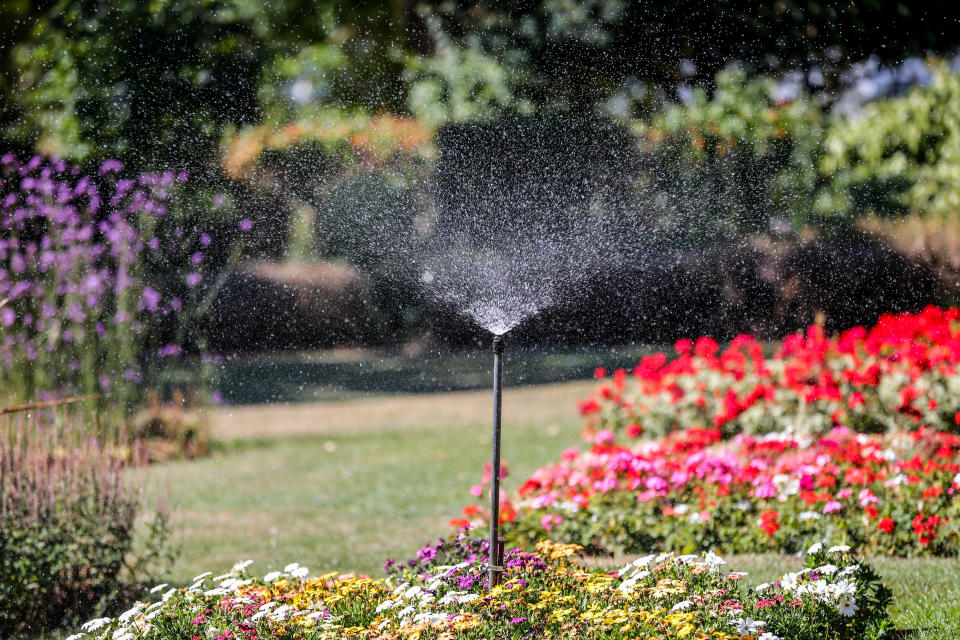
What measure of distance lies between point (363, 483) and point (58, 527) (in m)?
3.91

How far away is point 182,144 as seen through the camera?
Answer: 1246 centimetres

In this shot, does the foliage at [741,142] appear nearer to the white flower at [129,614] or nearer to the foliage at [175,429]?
the foliage at [175,429]

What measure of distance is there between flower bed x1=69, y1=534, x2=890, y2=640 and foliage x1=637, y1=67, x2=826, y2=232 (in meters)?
9.01

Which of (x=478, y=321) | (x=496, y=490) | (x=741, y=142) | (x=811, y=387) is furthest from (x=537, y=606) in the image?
(x=741, y=142)

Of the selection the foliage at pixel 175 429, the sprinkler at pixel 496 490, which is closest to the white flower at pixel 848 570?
the sprinkler at pixel 496 490

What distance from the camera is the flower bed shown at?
116 inches

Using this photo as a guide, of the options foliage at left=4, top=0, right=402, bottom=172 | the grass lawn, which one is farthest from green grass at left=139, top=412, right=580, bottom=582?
foliage at left=4, top=0, right=402, bottom=172

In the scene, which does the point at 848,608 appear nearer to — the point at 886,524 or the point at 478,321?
the point at 886,524

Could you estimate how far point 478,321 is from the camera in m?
4.29

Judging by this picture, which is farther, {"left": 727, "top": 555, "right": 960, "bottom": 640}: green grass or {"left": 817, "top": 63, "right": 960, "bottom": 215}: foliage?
Answer: {"left": 817, "top": 63, "right": 960, "bottom": 215}: foliage

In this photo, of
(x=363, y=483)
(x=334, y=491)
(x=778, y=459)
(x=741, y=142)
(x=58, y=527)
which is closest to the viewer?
(x=58, y=527)

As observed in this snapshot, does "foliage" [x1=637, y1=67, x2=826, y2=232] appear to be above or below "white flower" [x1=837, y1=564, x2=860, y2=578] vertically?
above

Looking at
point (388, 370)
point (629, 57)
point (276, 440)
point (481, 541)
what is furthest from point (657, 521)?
point (388, 370)

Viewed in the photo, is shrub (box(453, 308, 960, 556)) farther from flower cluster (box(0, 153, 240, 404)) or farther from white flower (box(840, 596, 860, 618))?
flower cluster (box(0, 153, 240, 404))
